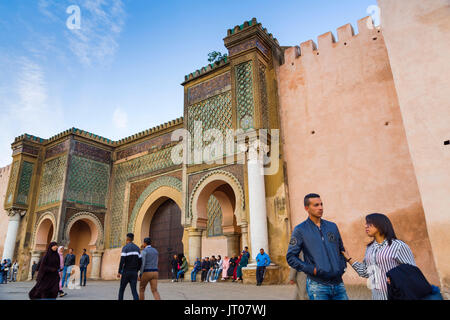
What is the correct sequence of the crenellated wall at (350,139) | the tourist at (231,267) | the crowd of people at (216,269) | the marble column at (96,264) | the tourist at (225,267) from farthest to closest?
the marble column at (96,264)
the tourist at (225,267)
the tourist at (231,267)
the crowd of people at (216,269)
the crenellated wall at (350,139)

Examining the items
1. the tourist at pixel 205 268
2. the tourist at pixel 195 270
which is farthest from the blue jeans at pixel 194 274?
the tourist at pixel 205 268

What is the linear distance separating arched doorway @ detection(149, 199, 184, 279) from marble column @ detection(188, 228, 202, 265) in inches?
90.8

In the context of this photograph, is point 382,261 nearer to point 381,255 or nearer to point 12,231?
point 381,255

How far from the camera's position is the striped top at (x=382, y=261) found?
6.19 feet

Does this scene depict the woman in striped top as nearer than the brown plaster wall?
Yes

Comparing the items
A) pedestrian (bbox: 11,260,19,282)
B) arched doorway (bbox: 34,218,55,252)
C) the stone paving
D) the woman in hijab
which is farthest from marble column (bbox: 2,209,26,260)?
the woman in hijab

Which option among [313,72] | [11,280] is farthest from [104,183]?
[313,72]

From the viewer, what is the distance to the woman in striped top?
1.90 m

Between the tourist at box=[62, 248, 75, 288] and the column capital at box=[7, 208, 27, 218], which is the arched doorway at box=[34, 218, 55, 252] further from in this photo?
the tourist at box=[62, 248, 75, 288]

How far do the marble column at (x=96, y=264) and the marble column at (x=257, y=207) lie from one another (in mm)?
7274

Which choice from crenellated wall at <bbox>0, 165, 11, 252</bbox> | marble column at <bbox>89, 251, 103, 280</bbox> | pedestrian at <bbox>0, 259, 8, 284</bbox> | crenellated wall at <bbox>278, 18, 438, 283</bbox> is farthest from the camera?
crenellated wall at <bbox>0, 165, 11, 252</bbox>

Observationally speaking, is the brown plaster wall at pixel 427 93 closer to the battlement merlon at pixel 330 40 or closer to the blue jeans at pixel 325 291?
the battlement merlon at pixel 330 40

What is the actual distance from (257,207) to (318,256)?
18.0 ft
